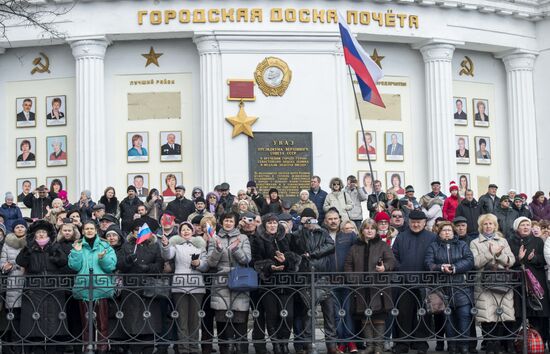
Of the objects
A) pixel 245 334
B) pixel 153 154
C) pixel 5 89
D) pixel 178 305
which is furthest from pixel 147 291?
pixel 5 89

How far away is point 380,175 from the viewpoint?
30.5m

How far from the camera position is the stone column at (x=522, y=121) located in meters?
31.8

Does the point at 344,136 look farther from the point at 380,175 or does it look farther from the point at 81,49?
the point at 81,49

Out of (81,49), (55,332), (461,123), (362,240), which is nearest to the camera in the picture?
(55,332)

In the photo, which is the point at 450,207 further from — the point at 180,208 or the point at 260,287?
the point at 260,287

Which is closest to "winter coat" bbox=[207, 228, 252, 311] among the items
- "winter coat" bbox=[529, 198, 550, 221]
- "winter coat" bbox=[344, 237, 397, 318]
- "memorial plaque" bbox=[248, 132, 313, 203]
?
"winter coat" bbox=[344, 237, 397, 318]

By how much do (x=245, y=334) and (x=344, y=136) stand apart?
1367 centimetres

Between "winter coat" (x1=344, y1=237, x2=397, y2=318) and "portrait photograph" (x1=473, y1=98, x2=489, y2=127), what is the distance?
15869mm

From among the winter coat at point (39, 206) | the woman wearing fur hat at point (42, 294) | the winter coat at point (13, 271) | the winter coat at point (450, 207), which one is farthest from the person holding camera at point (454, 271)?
the winter coat at point (39, 206)

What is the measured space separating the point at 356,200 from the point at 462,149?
28.1ft

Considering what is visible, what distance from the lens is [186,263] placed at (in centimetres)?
1642

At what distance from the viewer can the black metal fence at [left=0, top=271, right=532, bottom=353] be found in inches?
625

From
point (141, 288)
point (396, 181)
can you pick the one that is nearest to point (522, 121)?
point (396, 181)

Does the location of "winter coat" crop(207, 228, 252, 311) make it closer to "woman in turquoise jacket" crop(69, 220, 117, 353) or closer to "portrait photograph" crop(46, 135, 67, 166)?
"woman in turquoise jacket" crop(69, 220, 117, 353)
